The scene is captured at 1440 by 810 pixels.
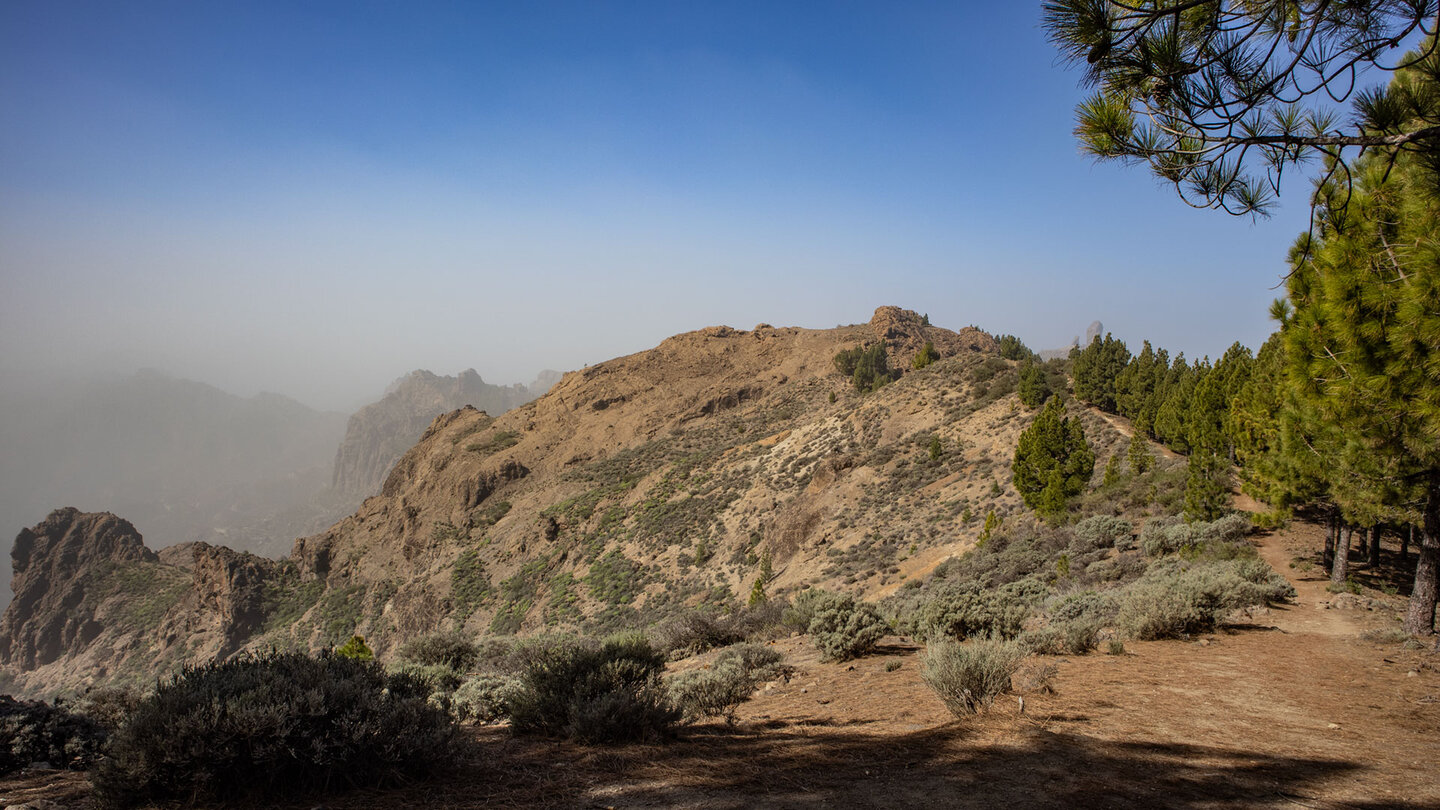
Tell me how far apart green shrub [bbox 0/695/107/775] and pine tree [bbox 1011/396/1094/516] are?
88.4ft

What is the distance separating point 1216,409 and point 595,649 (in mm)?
26051

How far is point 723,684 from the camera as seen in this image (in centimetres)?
764

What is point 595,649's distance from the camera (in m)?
7.10

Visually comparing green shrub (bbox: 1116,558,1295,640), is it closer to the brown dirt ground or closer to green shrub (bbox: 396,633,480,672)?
the brown dirt ground

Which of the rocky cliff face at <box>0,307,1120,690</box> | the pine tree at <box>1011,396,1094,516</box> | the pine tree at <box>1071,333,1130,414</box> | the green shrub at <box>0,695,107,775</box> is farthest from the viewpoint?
the pine tree at <box>1071,333,1130,414</box>

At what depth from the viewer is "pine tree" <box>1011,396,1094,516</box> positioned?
82.4 feet

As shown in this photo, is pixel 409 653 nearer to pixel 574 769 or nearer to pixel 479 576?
pixel 574 769

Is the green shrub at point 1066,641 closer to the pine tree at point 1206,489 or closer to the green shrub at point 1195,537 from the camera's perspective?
the green shrub at point 1195,537

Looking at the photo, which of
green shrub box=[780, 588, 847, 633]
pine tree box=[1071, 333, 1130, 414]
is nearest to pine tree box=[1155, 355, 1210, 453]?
pine tree box=[1071, 333, 1130, 414]

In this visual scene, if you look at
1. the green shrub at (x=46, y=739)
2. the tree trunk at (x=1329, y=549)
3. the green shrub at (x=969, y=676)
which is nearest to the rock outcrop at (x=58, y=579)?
the green shrub at (x=46, y=739)

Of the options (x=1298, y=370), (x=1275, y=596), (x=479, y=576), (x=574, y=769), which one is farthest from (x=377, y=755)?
(x=479, y=576)

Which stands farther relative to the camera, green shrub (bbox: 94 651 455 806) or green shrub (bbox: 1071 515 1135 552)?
green shrub (bbox: 1071 515 1135 552)

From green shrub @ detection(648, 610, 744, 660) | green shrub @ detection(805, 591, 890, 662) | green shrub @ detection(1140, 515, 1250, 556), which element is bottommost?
green shrub @ detection(648, 610, 744, 660)

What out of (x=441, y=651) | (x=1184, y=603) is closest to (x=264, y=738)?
(x=441, y=651)
